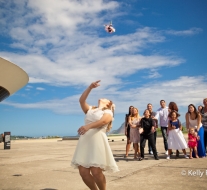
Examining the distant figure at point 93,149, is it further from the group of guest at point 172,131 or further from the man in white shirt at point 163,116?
the man in white shirt at point 163,116

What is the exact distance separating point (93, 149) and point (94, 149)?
14 mm

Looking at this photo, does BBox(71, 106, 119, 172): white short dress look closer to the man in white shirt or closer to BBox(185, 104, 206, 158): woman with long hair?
BBox(185, 104, 206, 158): woman with long hair

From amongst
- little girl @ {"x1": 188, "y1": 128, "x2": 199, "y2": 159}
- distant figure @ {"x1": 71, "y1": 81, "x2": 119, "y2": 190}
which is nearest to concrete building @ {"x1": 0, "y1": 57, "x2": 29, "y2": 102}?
little girl @ {"x1": 188, "y1": 128, "x2": 199, "y2": 159}

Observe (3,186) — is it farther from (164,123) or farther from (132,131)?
(164,123)

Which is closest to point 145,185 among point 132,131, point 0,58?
point 132,131

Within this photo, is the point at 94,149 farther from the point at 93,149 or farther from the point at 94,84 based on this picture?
the point at 94,84

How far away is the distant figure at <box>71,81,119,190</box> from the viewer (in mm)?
3023

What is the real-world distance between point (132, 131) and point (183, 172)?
3.10 metres

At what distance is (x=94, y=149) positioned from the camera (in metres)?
3.06

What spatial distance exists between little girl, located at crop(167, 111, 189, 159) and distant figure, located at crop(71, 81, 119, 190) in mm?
4835

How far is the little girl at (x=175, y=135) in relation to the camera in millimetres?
7383

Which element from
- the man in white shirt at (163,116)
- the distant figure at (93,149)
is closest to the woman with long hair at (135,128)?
the man in white shirt at (163,116)

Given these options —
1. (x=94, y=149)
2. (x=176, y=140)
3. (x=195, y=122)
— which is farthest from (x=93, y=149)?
(x=195, y=122)

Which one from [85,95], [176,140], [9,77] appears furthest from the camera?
[9,77]
